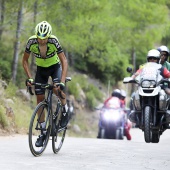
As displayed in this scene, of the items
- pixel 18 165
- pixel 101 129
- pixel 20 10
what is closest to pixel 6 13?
pixel 20 10

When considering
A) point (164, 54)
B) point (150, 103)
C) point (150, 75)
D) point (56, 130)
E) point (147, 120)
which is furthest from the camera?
point (164, 54)

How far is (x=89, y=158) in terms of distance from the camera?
367 inches

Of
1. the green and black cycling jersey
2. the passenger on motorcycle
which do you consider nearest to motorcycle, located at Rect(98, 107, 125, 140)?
the passenger on motorcycle

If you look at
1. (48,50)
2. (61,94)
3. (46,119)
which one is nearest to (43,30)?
A: (48,50)

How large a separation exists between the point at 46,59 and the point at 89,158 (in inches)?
67.3

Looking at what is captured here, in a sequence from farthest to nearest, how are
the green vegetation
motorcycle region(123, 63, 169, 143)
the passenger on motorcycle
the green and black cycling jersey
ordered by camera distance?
the green vegetation
the passenger on motorcycle
motorcycle region(123, 63, 169, 143)
the green and black cycling jersey

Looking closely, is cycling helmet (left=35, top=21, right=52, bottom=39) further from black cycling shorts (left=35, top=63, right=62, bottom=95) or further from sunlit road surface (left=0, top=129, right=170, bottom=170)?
sunlit road surface (left=0, top=129, right=170, bottom=170)

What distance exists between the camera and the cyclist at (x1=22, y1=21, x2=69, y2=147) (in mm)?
9422

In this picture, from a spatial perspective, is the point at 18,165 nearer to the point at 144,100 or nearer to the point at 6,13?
the point at 144,100

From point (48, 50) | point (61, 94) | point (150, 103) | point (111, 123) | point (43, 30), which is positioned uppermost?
point (43, 30)

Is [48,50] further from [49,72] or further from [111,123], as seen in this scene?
[111,123]

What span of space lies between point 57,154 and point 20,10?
12.3m

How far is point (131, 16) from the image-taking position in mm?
33688

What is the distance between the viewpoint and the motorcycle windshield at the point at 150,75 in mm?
13029
